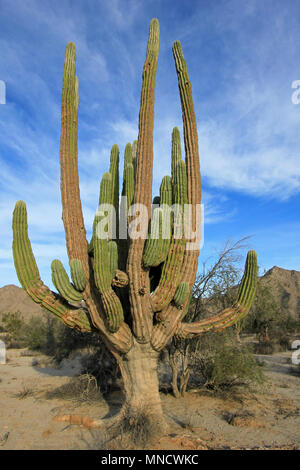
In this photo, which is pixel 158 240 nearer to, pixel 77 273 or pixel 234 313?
pixel 77 273

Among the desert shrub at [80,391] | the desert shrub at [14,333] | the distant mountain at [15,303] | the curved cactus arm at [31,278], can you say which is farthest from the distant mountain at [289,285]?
the curved cactus arm at [31,278]

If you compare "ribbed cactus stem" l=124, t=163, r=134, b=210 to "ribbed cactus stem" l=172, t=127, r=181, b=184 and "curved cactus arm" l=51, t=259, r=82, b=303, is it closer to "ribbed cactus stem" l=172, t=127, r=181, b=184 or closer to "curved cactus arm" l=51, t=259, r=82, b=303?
"ribbed cactus stem" l=172, t=127, r=181, b=184

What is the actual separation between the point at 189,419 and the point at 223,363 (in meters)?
2.45

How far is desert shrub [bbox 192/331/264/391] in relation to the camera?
7926 millimetres

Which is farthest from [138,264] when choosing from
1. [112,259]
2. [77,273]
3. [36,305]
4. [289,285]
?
[36,305]

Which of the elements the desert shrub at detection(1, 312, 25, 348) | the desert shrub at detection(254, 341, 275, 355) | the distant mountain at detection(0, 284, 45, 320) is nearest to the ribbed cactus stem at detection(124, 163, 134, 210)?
the desert shrub at detection(254, 341, 275, 355)

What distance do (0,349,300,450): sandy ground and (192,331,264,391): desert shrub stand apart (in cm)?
A: 38

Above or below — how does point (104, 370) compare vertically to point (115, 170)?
below

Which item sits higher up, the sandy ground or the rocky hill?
the rocky hill

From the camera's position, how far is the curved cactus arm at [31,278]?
545 cm

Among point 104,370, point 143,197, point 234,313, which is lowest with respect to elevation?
point 104,370

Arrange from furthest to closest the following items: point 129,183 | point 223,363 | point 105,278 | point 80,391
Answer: point 223,363 → point 80,391 → point 129,183 → point 105,278

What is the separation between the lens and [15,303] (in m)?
42.8

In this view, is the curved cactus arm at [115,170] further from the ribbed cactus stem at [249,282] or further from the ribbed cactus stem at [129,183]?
the ribbed cactus stem at [249,282]
